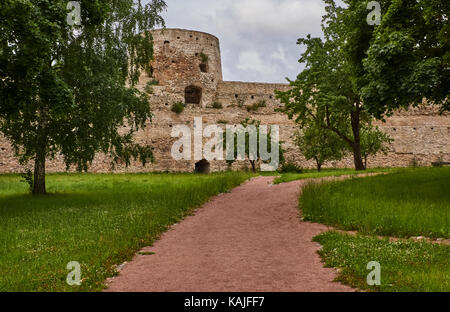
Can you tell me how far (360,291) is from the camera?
4.84m

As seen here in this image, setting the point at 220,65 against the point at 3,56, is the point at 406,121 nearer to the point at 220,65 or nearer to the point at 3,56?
the point at 220,65

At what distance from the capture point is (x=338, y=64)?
66.5 feet

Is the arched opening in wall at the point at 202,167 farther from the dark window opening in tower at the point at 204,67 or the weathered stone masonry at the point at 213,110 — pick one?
the dark window opening in tower at the point at 204,67

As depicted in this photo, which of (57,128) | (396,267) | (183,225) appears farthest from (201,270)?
(57,128)

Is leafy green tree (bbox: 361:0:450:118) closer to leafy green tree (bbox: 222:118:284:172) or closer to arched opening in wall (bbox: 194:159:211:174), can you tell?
leafy green tree (bbox: 222:118:284:172)

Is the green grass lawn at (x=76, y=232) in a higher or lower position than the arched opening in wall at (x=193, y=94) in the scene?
lower

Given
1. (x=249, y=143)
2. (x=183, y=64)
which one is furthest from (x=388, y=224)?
(x=183, y=64)

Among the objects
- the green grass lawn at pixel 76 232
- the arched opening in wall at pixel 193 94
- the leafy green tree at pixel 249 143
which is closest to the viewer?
the green grass lawn at pixel 76 232

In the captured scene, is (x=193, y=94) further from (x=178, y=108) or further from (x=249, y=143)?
(x=249, y=143)

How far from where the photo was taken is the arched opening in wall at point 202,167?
3606 centimetres

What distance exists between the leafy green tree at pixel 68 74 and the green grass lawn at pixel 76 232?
194 cm

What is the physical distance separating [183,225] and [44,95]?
5.23 metres

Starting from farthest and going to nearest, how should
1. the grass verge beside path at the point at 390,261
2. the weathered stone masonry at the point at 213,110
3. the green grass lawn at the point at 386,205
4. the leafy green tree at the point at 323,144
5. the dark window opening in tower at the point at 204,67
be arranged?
the dark window opening in tower at the point at 204,67
the weathered stone masonry at the point at 213,110
the leafy green tree at the point at 323,144
the green grass lawn at the point at 386,205
the grass verge beside path at the point at 390,261

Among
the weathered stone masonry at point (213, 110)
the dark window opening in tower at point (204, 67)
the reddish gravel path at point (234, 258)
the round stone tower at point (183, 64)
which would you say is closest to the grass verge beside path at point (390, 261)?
the reddish gravel path at point (234, 258)
